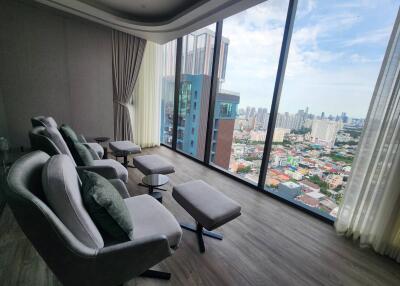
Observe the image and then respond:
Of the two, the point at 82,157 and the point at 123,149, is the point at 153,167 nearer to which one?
the point at 82,157

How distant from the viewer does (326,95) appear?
217 centimetres

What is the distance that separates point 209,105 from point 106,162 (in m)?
2.06

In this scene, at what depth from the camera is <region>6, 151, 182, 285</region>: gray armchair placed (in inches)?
29.0

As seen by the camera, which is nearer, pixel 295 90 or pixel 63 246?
pixel 63 246

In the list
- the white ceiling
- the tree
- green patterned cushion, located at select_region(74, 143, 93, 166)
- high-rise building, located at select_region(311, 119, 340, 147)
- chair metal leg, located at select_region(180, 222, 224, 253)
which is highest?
the white ceiling

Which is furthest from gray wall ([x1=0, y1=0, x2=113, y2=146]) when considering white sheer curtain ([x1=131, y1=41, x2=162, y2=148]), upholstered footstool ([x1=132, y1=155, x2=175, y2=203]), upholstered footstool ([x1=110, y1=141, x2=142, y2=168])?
upholstered footstool ([x1=132, y1=155, x2=175, y2=203])

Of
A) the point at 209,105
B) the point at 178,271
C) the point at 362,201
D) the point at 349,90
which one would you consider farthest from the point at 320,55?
the point at 178,271

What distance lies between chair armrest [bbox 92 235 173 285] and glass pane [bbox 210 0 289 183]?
7.30 feet

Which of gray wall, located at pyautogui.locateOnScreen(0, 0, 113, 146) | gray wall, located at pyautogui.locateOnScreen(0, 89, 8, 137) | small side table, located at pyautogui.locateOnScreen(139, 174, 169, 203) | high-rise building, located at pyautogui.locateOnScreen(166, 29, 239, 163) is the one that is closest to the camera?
small side table, located at pyautogui.locateOnScreen(139, 174, 169, 203)

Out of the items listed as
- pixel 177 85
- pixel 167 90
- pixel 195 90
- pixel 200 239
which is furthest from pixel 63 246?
pixel 167 90

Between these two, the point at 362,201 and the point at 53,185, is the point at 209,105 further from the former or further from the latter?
the point at 53,185

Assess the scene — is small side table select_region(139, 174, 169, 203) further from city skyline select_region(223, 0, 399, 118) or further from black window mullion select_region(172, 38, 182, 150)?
black window mullion select_region(172, 38, 182, 150)

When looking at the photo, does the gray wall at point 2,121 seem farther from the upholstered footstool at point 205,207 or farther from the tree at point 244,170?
the tree at point 244,170

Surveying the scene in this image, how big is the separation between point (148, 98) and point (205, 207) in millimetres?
3510
